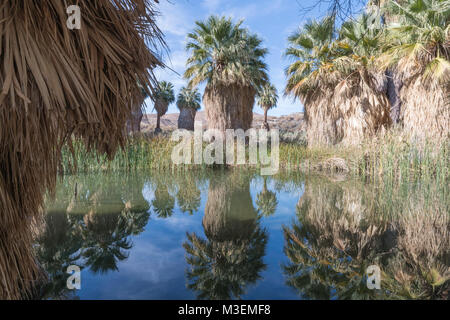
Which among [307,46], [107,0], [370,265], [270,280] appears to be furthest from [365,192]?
[307,46]

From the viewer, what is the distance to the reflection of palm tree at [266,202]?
457 centimetres

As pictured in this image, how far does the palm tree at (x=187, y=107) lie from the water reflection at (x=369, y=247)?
3444 centimetres

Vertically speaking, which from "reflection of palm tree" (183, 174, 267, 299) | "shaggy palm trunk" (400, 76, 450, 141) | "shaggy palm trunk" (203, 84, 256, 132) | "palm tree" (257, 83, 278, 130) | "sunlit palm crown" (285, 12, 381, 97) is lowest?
"reflection of palm tree" (183, 174, 267, 299)

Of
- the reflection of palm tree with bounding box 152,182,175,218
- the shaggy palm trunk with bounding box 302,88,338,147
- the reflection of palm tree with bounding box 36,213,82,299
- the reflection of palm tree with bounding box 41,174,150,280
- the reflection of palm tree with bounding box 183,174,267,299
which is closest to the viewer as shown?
the reflection of palm tree with bounding box 36,213,82,299

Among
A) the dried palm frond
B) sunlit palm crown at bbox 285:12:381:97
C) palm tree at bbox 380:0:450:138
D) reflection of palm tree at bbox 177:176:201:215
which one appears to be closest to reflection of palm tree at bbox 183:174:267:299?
reflection of palm tree at bbox 177:176:201:215

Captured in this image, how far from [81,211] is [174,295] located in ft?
10.1

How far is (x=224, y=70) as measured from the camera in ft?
49.4

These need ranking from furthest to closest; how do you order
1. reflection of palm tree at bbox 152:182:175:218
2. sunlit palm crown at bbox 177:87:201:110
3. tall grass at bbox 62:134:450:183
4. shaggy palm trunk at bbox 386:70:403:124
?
1. sunlit palm crown at bbox 177:87:201:110
2. shaggy palm trunk at bbox 386:70:403:124
3. tall grass at bbox 62:134:450:183
4. reflection of palm tree at bbox 152:182:175:218

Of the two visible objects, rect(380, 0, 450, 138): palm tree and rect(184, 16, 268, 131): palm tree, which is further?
rect(184, 16, 268, 131): palm tree

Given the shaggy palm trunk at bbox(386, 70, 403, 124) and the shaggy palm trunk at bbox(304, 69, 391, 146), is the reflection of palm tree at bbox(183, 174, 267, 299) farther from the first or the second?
the shaggy palm trunk at bbox(386, 70, 403, 124)

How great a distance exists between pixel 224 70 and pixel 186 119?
24.1 metres

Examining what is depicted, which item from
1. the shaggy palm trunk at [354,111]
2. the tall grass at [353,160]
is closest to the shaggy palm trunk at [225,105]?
the tall grass at [353,160]

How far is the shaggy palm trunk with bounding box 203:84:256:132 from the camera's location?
1548 centimetres

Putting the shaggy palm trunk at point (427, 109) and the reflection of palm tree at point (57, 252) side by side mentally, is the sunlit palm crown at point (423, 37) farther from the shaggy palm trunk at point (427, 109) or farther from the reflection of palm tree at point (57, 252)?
the reflection of palm tree at point (57, 252)
